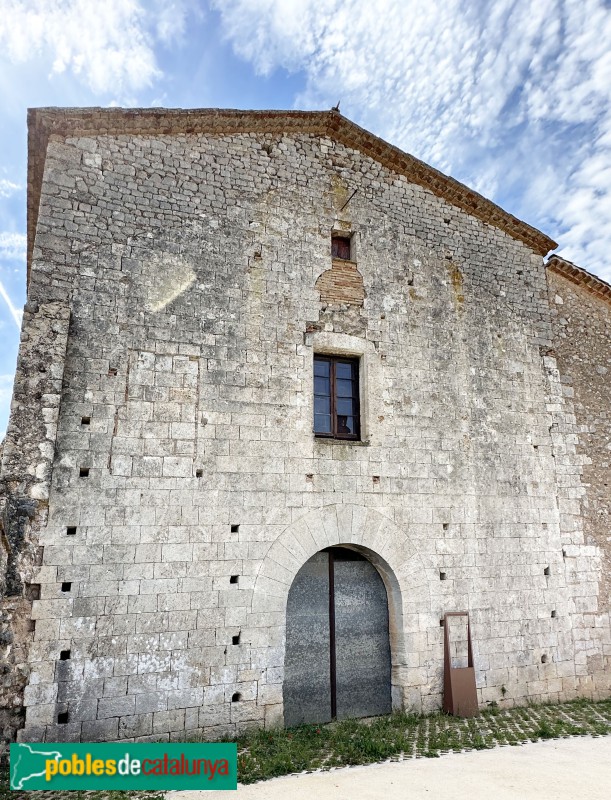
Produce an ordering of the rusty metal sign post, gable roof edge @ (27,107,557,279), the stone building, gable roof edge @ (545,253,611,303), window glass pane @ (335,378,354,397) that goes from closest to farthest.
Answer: the stone building
gable roof edge @ (27,107,557,279)
the rusty metal sign post
window glass pane @ (335,378,354,397)
gable roof edge @ (545,253,611,303)

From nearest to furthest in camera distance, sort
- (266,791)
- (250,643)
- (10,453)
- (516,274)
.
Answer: (266,791)
(10,453)
(250,643)
(516,274)

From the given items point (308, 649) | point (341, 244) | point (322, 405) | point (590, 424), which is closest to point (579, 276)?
point (590, 424)

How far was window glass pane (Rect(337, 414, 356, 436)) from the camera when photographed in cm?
758

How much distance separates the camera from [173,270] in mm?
7027

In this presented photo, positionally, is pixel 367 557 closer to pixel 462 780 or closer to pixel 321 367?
pixel 321 367

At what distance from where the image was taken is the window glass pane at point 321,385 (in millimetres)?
7598

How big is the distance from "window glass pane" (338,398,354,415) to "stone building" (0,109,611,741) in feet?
0.11

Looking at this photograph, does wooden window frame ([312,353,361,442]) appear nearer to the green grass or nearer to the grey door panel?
the grey door panel

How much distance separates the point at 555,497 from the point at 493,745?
3.87 meters

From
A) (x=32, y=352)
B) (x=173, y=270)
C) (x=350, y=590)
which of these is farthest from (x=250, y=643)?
(x=173, y=270)

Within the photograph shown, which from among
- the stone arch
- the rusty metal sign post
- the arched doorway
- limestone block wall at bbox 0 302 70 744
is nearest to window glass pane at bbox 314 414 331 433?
the stone arch

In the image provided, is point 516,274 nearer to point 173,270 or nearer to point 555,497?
point 555,497

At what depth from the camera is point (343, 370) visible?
25.6 ft

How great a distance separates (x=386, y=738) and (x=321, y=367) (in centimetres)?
448
